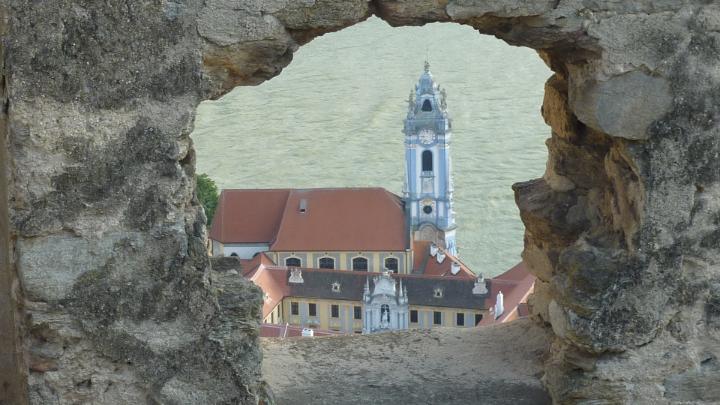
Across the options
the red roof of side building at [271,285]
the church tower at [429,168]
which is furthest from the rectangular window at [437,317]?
the church tower at [429,168]

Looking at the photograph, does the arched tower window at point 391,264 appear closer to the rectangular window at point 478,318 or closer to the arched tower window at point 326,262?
the arched tower window at point 326,262

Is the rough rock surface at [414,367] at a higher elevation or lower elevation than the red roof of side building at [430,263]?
lower

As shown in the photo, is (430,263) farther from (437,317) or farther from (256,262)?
(256,262)

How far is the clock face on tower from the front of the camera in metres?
27.4

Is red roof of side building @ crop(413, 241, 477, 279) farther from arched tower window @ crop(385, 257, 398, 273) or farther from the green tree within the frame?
the green tree

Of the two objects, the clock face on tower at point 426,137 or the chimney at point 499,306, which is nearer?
the chimney at point 499,306

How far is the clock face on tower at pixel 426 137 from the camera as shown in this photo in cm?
2742

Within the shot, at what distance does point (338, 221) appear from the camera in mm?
24641

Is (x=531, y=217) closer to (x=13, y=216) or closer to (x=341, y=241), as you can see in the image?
(x=13, y=216)

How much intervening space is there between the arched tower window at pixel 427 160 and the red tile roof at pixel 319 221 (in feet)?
9.77

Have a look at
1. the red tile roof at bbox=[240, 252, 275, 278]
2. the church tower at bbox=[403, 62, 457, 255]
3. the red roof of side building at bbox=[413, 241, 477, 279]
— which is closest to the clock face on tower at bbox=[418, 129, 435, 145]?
the church tower at bbox=[403, 62, 457, 255]

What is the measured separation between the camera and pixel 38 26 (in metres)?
2.97

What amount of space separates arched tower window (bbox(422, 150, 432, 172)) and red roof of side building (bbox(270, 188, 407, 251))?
3.25 metres

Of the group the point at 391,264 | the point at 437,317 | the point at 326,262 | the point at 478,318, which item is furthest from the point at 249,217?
the point at 478,318
